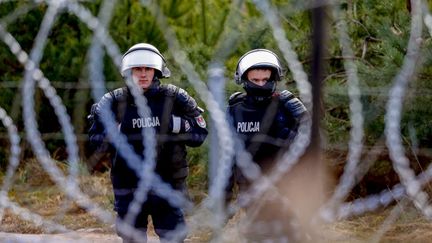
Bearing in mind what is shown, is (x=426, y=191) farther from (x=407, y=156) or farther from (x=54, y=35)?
(x=54, y=35)

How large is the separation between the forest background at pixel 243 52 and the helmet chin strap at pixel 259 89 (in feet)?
0.70

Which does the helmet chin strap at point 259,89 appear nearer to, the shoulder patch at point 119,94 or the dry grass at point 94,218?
the shoulder patch at point 119,94

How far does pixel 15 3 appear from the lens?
7.21 m

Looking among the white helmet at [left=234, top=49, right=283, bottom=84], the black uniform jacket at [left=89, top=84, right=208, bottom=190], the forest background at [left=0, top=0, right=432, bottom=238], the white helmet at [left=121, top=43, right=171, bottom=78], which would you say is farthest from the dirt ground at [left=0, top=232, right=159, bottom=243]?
the white helmet at [left=234, top=49, right=283, bottom=84]

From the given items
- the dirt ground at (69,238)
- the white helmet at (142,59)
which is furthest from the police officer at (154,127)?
the dirt ground at (69,238)

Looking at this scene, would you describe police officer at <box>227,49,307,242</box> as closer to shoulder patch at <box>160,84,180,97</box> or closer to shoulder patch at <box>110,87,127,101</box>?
shoulder patch at <box>160,84,180,97</box>

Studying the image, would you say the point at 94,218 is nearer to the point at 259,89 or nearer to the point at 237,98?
the point at 237,98

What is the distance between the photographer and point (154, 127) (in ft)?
13.7

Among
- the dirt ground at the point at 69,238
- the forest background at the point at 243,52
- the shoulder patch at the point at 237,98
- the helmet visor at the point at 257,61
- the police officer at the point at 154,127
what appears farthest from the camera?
the dirt ground at the point at 69,238

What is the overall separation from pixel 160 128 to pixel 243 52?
178cm

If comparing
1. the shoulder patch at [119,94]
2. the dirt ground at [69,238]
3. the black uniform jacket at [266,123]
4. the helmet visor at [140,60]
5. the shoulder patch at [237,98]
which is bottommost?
the dirt ground at [69,238]

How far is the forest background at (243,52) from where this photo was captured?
4.88 m

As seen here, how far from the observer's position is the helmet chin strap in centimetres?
404

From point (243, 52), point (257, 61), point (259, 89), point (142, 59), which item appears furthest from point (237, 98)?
point (243, 52)
